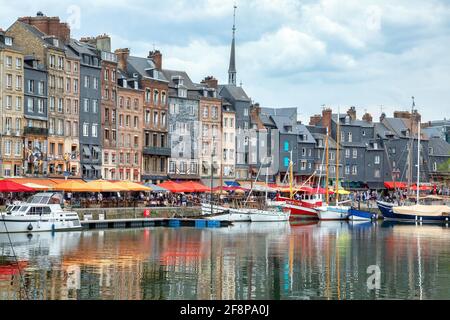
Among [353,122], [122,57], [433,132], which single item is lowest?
[433,132]

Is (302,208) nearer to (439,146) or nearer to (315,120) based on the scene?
(315,120)

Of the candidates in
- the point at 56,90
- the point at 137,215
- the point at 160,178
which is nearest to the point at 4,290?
the point at 137,215

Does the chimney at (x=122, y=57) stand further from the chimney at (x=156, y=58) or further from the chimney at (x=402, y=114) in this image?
the chimney at (x=402, y=114)

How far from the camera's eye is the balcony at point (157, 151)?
100188 millimetres

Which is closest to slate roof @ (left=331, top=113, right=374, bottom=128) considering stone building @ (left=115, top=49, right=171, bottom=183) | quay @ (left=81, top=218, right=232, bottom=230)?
stone building @ (left=115, top=49, right=171, bottom=183)

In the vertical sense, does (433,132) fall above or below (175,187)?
above

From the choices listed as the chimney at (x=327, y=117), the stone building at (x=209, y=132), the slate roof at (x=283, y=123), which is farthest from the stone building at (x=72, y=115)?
the chimney at (x=327, y=117)

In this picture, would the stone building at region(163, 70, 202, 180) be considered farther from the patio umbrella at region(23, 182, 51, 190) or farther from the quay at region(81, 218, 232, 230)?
the patio umbrella at region(23, 182, 51, 190)

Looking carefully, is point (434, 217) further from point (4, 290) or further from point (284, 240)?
point (4, 290)

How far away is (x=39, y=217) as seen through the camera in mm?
66625

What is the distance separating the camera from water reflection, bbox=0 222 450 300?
124 ft

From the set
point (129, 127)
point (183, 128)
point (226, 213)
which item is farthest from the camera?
point (183, 128)

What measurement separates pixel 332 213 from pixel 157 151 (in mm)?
21544

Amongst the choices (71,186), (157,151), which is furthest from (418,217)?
(71,186)
